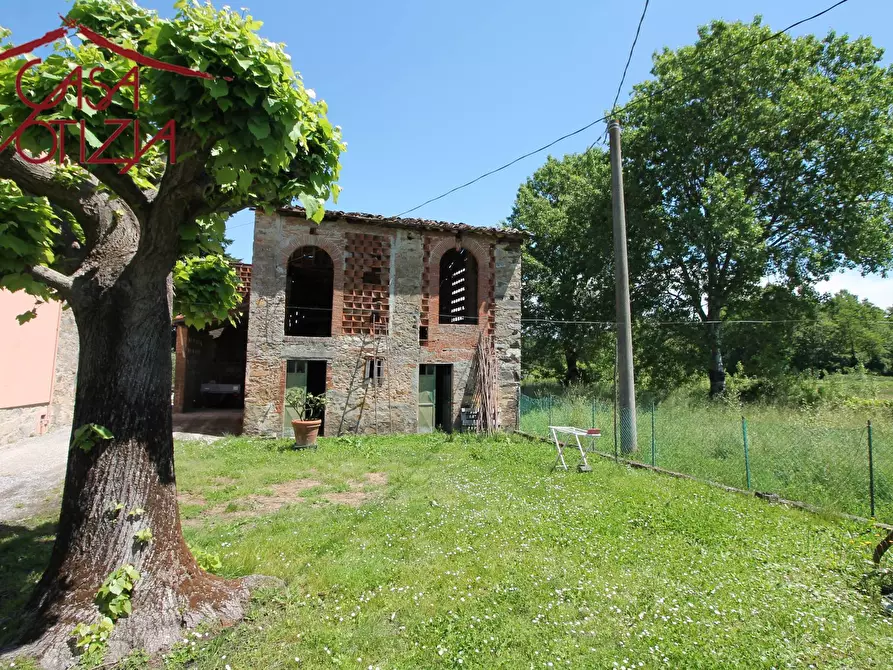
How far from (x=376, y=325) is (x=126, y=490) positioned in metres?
9.66

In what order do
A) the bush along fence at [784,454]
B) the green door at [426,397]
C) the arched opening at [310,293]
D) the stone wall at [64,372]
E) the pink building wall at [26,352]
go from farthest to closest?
the arched opening at [310,293], the green door at [426,397], the stone wall at [64,372], the pink building wall at [26,352], the bush along fence at [784,454]

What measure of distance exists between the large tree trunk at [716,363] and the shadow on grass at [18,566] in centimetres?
1875

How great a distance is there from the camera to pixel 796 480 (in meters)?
7.07

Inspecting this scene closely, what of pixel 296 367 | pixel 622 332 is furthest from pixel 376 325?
pixel 622 332

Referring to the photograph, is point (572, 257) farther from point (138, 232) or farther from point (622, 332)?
point (138, 232)

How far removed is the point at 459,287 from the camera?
50.8 ft

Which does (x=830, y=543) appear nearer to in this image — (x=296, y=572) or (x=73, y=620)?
(x=296, y=572)

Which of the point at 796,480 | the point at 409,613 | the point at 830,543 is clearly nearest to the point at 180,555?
the point at 409,613

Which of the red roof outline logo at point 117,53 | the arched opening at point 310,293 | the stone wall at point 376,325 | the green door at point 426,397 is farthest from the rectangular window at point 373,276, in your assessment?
the red roof outline logo at point 117,53

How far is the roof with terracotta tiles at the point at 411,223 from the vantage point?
12.3 meters

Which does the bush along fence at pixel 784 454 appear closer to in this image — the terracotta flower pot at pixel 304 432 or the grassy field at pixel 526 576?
the grassy field at pixel 526 576

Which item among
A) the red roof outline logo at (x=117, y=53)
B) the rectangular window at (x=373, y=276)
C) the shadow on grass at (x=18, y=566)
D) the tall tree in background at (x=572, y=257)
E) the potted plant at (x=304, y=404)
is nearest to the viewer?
the red roof outline logo at (x=117, y=53)

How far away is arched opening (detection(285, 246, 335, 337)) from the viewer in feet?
54.0

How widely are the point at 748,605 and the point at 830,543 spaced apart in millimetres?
2108
